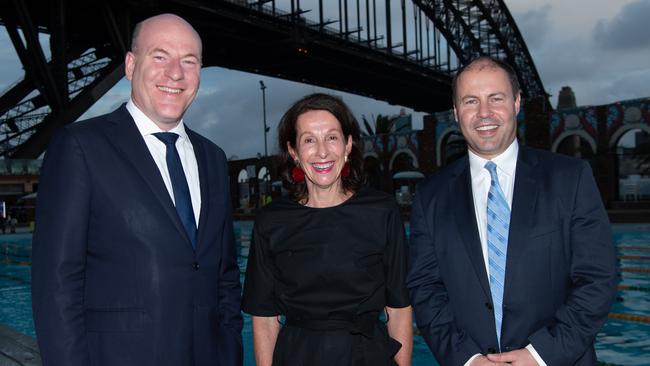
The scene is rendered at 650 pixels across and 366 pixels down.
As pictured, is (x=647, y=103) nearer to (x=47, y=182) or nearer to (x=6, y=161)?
(x=47, y=182)

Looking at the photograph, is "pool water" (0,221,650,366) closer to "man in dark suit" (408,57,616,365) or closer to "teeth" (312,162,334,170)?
"man in dark suit" (408,57,616,365)

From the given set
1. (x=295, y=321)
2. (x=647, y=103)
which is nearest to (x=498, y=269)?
(x=295, y=321)

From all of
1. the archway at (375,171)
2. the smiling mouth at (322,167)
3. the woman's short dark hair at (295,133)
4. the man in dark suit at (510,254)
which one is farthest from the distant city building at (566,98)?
the smiling mouth at (322,167)

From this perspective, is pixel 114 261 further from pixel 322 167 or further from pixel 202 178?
pixel 322 167

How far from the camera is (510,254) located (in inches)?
93.6

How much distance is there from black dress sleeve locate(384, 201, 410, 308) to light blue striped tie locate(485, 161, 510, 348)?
39 centimetres

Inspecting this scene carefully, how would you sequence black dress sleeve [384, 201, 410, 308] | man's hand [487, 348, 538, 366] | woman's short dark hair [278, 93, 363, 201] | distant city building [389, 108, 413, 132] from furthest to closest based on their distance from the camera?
distant city building [389, 108, 413, 132] < woman's short dark hair [278, 93, 363, 201] < black dress sleeve [384, 201, 410, 308] < man's hand [487, 348, 538, 366]

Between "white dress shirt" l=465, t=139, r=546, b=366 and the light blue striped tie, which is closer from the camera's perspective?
the light blue striped tie

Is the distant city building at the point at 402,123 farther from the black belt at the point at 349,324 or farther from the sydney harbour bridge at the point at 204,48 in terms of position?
the black belt at the point at 349,324

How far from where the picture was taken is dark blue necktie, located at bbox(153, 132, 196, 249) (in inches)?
90.3

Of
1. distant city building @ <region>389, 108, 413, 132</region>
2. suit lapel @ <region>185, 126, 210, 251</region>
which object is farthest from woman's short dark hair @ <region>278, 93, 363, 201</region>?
distant city building @ <region>389, 108, 413, 132</region>

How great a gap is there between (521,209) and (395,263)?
60 centimetres

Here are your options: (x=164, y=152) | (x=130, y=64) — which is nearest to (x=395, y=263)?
(x=164, y=152)

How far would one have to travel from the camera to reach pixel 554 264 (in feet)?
7.73
